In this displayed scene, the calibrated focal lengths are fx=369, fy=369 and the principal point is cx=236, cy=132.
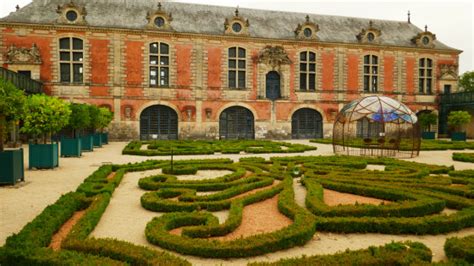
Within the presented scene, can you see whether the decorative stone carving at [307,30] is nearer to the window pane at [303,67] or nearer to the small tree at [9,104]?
the window pane at [303,67]

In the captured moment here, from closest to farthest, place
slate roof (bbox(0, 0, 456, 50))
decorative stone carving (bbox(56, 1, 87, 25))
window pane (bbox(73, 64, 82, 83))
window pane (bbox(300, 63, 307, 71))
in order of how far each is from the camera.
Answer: decorative stone carving (bbox(56, 1, 87, 25)) → window pane (bbox(73, 64, 82, 83)) → slate roof (bbox(0, 0, 456, 50)) → window pane (bbox(300, 63, 307, 71))

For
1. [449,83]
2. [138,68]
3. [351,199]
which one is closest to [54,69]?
[138,68]

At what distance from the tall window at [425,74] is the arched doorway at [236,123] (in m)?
17.5

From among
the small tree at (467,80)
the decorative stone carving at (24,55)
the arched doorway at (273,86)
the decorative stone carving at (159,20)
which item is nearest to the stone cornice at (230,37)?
the decorative stone carving at (159,20)

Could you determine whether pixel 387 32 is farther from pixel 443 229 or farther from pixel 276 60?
pixel 443 229

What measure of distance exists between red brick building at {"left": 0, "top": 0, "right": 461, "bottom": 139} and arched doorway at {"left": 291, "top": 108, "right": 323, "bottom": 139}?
92 mm

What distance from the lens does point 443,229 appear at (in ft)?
19.7

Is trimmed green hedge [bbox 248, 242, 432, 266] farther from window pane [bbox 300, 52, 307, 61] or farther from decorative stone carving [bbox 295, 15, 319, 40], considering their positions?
decorative stone carving [bbox 295, 15, 319, 40]

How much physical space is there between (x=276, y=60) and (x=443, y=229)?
89.5 ft

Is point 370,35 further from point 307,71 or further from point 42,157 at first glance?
point 42,157

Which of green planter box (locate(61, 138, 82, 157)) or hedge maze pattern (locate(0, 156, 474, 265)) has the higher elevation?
green planter box (locate(61, 138, 82, 157))

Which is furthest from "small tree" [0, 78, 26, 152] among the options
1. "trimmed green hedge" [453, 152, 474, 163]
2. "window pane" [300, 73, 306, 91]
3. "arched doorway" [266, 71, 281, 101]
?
"window pane" [300, 73, 306, 91]

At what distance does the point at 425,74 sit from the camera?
36.0 m

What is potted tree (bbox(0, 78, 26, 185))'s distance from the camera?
32.3 ft
